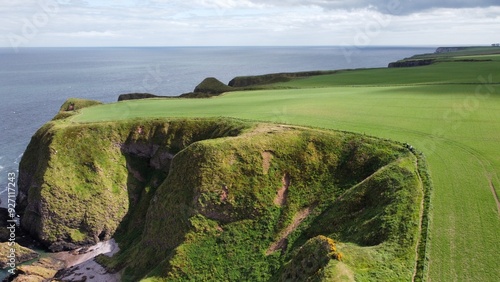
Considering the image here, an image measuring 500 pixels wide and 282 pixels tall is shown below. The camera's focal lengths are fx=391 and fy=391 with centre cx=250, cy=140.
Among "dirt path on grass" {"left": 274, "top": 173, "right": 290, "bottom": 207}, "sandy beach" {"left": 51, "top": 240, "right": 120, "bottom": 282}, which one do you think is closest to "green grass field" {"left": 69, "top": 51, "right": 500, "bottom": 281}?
"dirt path on grass" {"left": 274, "top": 173, "right": 290, "bottom": 207}

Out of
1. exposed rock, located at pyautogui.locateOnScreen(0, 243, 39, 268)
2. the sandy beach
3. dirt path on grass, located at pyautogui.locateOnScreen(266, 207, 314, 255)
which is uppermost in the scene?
dirt path on grass, located at pyautogui.locateOnScreen(266, 207, 314, 255)

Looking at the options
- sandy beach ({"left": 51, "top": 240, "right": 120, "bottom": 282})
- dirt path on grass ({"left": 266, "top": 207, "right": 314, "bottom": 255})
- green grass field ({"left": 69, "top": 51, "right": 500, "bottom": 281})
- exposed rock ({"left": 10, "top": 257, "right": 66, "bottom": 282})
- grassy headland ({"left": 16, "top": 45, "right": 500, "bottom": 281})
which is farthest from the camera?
sandy beach ({"left": 51, "top": 240, "right": 120, "bottom": 282})

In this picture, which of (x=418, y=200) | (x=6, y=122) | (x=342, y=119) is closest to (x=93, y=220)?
(x=342, y=119)

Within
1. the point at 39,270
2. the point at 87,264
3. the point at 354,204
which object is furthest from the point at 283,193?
the point at 39,270

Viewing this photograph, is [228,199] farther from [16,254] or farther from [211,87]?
[211,87]

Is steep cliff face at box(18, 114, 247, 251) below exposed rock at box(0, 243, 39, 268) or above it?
above

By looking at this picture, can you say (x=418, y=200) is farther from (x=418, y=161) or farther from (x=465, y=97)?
(x=465, y=97)

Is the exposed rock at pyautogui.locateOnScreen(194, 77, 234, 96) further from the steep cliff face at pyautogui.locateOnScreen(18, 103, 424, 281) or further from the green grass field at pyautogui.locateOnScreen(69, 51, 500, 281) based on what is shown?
the steep cliff face at pyautogui.locateOnScreen(18, 103, 424, 281)

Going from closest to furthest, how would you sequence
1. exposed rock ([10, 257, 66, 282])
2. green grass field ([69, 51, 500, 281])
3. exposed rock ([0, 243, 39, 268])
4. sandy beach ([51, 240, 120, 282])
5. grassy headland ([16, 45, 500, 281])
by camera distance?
grassy headland ([16, 45, 500, 281]) → green grass field ([69, 51, 500, 281]) → exposed rock ([10, 257, 66, 282]) → sandy beach ([51, 240, 120, 282]) → exposed rock ([0, 243, 39, 268])
